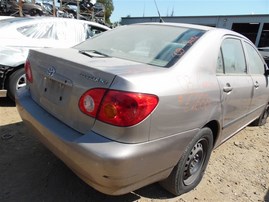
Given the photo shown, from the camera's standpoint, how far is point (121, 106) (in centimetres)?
195

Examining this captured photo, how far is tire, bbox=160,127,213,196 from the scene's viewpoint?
2.55 m

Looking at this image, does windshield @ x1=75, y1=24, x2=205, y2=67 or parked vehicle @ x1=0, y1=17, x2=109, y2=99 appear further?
parked vehicle @ x1=0, y1=17, x2=109, y2=99

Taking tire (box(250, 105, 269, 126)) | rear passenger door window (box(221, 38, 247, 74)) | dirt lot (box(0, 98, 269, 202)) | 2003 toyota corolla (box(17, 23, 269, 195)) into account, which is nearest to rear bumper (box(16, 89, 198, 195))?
2003 toyota corolla (box(17, 23, 269, 195))

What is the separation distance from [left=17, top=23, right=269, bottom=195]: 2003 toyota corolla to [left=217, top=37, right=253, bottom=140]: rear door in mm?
15

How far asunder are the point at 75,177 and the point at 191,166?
1157mm

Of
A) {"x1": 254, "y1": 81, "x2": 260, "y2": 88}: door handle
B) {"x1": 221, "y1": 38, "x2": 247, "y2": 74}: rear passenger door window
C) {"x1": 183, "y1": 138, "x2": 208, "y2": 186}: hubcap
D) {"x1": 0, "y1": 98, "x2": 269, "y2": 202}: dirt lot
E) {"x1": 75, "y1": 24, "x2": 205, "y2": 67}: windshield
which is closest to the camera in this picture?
{"x1": 75, "y1": 24, "x2": 205, "y2": 67}: windshield

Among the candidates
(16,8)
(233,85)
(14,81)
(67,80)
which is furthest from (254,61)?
(16,8)

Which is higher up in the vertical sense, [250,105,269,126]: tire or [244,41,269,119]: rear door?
[244,41,269,119]: rear door

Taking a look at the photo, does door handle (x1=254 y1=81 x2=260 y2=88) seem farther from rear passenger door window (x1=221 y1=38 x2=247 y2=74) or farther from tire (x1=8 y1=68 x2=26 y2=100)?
tire (x1=8 y1=68 x2=26 y2=100)

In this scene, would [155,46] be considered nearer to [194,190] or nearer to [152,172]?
[152,172]

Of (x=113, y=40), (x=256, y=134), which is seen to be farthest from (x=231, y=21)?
(x=113, y=40)

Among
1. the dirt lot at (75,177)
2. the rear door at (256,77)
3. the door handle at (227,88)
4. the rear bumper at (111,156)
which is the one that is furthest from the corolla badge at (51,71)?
the rear door at (256,77)

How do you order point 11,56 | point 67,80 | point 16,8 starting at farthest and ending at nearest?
1. point 16,8
2. point 11,56
3. point 67,80

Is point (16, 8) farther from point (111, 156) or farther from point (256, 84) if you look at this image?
point (111, 156)
